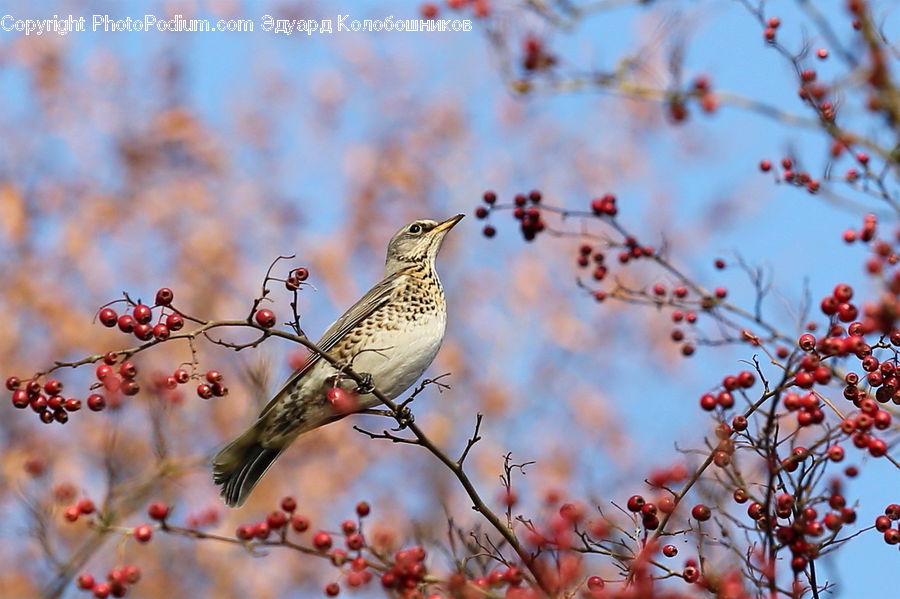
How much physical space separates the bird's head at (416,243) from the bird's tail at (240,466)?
160 cm

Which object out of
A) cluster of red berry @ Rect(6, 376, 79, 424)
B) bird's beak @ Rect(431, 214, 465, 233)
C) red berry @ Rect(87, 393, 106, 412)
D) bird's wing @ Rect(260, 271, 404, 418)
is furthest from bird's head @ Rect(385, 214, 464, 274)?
cluster of red berry @ Rect(6, 376, 79, 424)

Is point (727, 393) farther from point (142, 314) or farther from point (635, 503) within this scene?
point (142, 314)

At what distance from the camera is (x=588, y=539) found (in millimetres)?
3043

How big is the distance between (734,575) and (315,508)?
32.5ft

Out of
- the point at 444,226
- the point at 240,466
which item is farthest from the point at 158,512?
the point at 444,226

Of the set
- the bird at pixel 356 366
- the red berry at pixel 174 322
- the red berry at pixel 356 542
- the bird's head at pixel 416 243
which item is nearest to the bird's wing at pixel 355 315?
the bird at pixel 356 366

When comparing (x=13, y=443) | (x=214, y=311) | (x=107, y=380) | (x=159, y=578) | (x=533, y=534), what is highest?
(x=214, y=311)

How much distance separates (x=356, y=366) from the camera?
17.9 ft

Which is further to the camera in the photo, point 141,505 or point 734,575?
point 141,505

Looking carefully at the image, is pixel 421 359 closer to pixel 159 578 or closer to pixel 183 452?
pixel 183 452

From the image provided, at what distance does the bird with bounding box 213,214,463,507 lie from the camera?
199 inches

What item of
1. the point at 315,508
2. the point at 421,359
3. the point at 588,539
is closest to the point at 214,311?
the point at 315,508

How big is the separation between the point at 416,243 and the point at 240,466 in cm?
190

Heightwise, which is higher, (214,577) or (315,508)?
(315,508)
